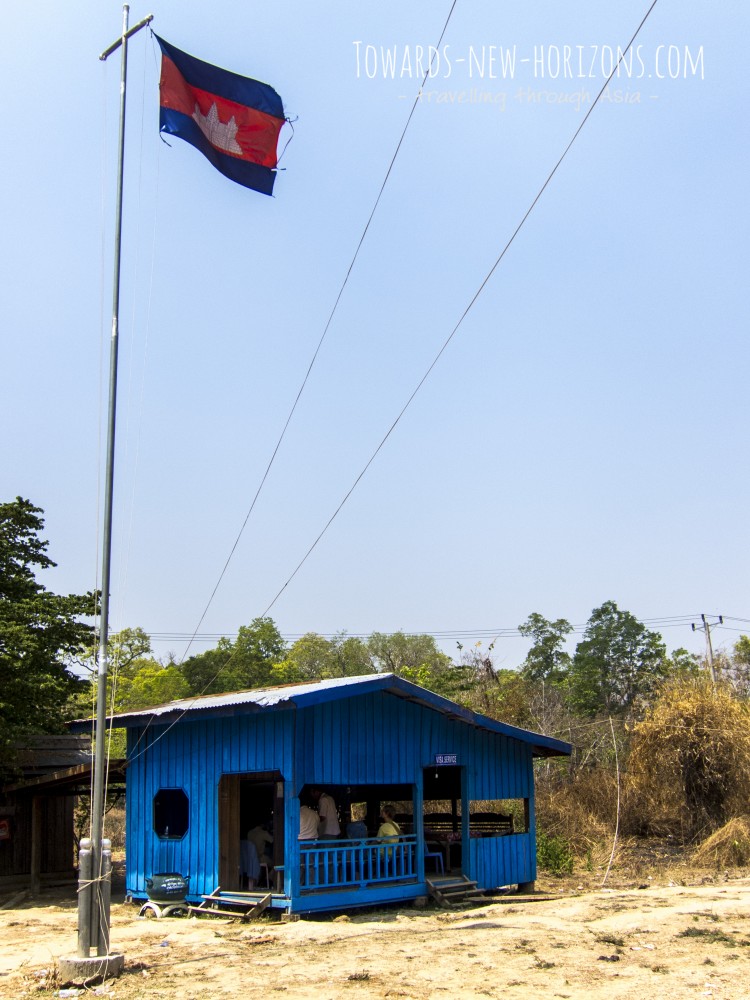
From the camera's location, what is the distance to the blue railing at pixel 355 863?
47.8ft

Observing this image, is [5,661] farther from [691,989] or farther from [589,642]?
[589,642]

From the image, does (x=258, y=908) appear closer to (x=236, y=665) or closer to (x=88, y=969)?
(x=88, y=969)

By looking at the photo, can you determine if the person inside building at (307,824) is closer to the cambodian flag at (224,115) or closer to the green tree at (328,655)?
the cambodian flag at (224,115)

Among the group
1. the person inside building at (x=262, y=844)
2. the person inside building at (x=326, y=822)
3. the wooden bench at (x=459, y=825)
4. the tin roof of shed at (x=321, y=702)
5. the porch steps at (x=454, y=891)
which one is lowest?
the porch steps at (x=454, y=891)

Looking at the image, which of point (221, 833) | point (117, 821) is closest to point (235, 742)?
point (221, 833)

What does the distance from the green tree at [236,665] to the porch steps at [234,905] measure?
136ft

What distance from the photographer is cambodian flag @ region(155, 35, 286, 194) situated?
1174cm

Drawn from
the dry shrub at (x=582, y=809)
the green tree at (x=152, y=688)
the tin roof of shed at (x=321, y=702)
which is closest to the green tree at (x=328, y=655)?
the green tree at (x=152, y=688)

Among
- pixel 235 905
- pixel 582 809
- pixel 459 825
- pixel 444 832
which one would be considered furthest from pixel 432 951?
pixel 582 809

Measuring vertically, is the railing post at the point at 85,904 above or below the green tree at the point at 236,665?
below

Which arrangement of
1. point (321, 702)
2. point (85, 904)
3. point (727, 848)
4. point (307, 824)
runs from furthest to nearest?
point (727, 848) < point (307, 824) < point (321, 702) < point (85, 904)

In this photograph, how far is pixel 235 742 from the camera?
15.6m

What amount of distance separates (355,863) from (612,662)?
47037 millimetres

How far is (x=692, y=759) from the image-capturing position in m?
23.9
